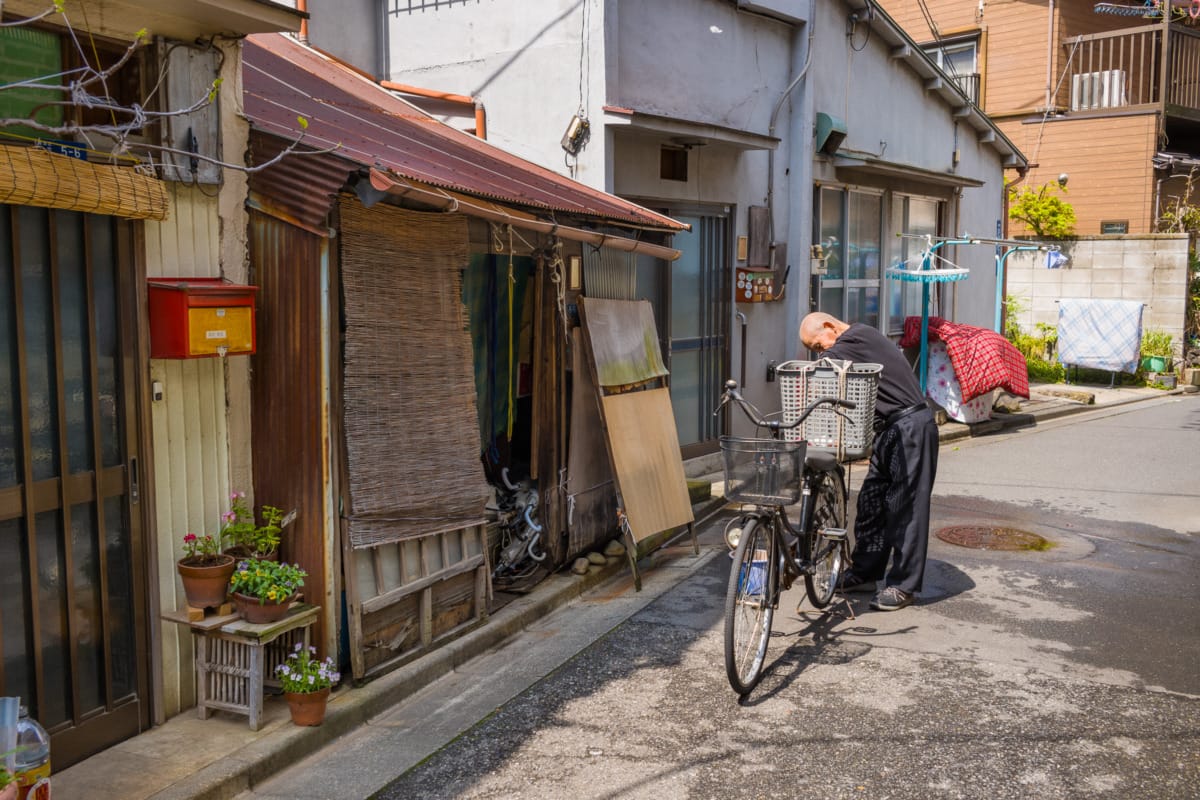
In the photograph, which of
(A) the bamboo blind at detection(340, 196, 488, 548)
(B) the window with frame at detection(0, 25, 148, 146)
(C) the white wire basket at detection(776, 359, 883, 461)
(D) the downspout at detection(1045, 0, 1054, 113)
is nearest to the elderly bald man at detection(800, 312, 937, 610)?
(C) the white wire basket at detection(776, 359, 883, 461)

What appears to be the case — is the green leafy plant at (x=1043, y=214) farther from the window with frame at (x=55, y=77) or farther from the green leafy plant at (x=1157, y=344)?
the window with frame at (x=55, y=77)

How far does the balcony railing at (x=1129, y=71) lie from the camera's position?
24281 mm

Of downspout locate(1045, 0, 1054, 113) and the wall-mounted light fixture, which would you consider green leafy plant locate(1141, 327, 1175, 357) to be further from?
the wall-mounted light fixture

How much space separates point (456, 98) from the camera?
35.6ft

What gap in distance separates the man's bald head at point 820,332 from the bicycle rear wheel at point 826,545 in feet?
3.02

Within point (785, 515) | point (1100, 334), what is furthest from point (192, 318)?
point (1100, 334)

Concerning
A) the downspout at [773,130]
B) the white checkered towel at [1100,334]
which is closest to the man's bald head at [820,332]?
the downspout at [773,130]

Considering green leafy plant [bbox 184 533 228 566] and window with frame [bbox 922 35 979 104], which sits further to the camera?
window with frame [bbox 922 35 979 104]

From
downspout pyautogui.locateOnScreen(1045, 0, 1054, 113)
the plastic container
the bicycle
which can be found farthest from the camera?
downspout pyautogui.locateOnScreen(1045, 0, 1054, 113)

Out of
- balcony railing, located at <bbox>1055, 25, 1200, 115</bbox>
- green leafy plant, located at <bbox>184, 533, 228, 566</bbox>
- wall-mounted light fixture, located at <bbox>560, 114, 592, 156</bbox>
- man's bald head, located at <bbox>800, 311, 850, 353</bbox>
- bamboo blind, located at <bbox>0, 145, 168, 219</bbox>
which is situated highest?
balcony railing, located at <bbox>1055, 25, 1200, 115</bbox>

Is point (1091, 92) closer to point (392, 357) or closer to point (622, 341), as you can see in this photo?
point (622, 341)

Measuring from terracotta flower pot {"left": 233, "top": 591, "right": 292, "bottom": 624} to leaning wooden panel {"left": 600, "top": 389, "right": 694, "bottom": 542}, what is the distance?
126 inches

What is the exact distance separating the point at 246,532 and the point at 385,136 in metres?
3.09

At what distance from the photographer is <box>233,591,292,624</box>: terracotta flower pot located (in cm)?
510
